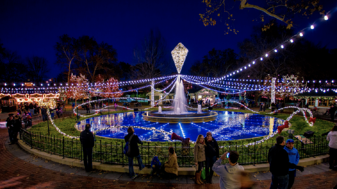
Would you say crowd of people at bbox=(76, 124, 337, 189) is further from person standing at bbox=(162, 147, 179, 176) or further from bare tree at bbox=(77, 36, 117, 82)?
bare tree at bbox=(77, 36, 117, 82)

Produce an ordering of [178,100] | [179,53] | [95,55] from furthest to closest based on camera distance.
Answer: [95,55], [178,100], [179,53]

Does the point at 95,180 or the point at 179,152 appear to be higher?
the point at 179,152

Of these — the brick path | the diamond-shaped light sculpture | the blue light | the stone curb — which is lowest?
the blue light

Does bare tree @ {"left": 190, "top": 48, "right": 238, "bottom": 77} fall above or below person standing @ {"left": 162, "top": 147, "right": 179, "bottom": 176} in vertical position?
above

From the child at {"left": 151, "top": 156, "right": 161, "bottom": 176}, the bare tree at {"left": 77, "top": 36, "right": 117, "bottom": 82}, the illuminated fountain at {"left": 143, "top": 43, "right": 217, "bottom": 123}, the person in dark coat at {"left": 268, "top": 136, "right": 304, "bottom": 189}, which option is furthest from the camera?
the bare tree at {"left": 77, "top": 36, "right": 117, "bottom": 82}

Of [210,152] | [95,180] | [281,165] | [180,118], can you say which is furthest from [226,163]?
[180,118]

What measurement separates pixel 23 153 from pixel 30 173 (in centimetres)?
291

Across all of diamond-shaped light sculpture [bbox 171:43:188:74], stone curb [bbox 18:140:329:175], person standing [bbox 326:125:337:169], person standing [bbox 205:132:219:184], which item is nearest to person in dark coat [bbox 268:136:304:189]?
person standing [bbox 205:132:219:184]

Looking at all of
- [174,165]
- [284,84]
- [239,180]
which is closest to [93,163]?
[174,165]

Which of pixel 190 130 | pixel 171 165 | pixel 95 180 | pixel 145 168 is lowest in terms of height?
pixel 190 130

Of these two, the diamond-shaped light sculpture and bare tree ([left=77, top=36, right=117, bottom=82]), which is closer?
the diamond-shaped light sculpture

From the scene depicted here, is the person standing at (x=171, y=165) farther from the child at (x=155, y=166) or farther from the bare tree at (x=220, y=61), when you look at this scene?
the bare tree at (x=220, y=61)

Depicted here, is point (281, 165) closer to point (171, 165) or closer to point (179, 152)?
point (171, 165)

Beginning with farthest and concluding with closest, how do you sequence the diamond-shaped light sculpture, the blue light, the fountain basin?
the diamond-shaped light sculpture → the fountain basin → the blue light
